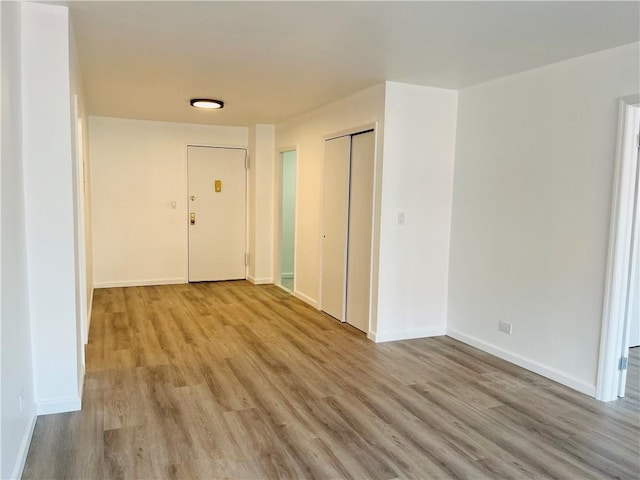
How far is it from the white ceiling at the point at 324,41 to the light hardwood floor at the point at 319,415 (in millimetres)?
2391

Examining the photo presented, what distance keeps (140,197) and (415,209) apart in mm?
4118

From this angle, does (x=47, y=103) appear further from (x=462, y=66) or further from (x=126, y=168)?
(x=126, y=168)

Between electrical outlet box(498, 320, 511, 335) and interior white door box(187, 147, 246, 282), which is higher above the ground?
interior white door box(187, 147, 246, 282)

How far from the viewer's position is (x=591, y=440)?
8.59 ft

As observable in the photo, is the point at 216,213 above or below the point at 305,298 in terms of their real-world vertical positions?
above

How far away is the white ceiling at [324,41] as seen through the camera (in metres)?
2.52

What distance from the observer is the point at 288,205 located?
7.02 meters

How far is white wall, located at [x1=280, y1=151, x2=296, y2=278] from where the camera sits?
6.80 meters

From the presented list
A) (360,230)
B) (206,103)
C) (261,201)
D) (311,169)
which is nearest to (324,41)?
(360,230)

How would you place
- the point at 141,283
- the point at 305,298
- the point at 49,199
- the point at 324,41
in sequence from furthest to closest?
the point at 141,283, the point at 305,298, the point at 324,41, the point at 49,199

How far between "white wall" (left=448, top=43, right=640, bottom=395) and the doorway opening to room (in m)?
2.90

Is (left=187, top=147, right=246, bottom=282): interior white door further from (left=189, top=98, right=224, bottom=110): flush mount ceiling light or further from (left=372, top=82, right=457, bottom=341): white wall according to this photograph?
(left=372, top=82, right=457, bottom=341): white wall

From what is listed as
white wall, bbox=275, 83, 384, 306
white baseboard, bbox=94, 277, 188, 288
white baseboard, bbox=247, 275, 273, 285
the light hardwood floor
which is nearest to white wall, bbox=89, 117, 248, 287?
white baseboard, bbox=94, 277, 188, 288

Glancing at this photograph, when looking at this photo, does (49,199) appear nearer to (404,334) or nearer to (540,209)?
(404,334)
